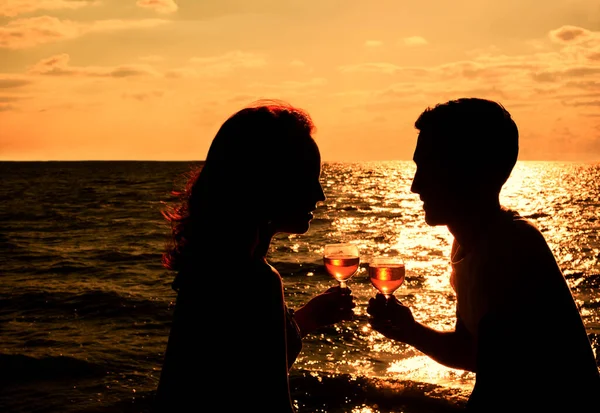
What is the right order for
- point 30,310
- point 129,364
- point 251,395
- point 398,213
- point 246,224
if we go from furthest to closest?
point 398,213
point 30,310
point 129,364
point 246,224
point 251,395

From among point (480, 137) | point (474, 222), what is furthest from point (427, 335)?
point (480, 137)

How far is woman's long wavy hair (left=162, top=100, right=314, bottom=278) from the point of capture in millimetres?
2756

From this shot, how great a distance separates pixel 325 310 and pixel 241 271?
3.73ft

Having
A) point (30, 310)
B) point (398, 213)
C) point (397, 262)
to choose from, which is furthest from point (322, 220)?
point (397, 262)

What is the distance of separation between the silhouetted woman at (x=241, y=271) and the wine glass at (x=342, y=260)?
1381 mm

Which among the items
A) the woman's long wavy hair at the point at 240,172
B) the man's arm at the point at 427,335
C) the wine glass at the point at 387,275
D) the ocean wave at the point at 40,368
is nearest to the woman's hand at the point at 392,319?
the man's arm at the point at 427,335

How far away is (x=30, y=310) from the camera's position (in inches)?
573

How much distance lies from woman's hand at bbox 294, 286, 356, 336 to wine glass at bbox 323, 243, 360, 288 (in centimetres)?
66

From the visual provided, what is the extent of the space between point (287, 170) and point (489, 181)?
39.9 inches

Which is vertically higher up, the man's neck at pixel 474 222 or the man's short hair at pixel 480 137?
A: the man's short hair at pixel 480 137

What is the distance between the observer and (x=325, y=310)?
364 cm

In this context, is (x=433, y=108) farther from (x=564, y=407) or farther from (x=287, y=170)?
(x=564, y=407)

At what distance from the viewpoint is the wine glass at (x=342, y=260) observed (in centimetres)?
441

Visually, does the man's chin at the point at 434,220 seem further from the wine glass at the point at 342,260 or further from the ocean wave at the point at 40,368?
the ocean wave at the point at 40,368
